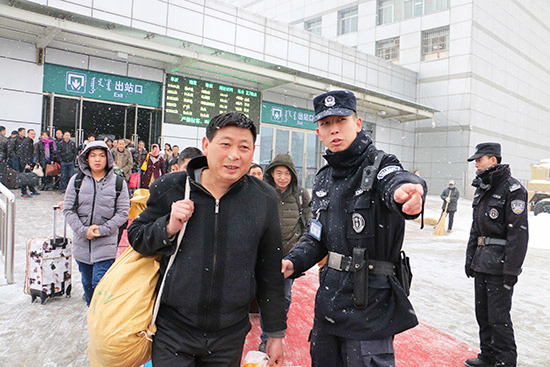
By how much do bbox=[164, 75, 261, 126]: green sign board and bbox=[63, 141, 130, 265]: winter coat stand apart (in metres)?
10.5

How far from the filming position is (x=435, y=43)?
24.1 metres

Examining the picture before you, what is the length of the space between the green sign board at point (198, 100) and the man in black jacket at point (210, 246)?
13.0 metres

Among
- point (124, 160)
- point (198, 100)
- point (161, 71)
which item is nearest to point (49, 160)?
point (124, 160)

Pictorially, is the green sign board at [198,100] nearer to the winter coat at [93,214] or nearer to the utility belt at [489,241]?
the winter coat at [93,214]

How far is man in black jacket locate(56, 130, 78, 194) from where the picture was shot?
1095cm

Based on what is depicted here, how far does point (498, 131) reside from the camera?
25359mm

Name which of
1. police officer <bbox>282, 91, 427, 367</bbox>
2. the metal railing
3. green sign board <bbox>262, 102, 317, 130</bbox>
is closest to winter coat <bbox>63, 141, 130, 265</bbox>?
the metal railing

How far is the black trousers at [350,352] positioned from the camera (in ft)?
5.92

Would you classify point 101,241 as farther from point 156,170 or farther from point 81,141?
point 81,141

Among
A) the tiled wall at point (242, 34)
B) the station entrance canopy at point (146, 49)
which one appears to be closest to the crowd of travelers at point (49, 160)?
the station entrance canopy at point (146, 49)

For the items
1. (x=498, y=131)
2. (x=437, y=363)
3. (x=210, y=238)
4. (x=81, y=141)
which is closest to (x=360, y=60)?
(x=498, y=131)

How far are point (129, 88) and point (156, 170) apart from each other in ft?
12.3

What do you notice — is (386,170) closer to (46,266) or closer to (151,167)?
(46,266)

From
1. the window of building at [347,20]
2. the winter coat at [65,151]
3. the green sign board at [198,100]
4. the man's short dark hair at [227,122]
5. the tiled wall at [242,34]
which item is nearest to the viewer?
the man's short dark hair at [227,122]
